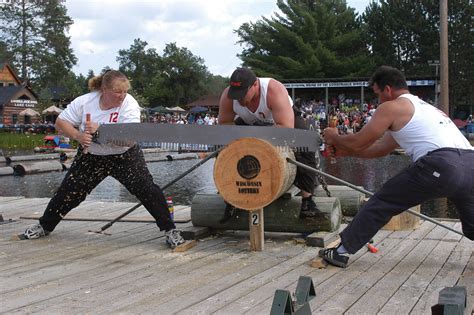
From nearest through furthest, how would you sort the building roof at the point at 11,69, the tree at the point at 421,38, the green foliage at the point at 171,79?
the tree at the point at 421,38
the building roof at the point at 11,69
the green foliage at the point at 171,79

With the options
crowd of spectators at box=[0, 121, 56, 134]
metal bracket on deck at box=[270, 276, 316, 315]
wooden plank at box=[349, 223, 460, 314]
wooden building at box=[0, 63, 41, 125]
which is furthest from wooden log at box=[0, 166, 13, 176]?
wooden building at box=[0, 63, 41, 125]

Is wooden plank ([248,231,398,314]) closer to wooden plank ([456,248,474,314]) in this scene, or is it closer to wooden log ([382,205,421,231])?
wooden log ([382,205,421,231])

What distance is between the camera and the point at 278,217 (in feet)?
18.2

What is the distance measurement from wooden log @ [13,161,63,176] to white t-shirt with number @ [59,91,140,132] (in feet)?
35.9

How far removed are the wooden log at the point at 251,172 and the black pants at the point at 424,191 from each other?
0.75 metres

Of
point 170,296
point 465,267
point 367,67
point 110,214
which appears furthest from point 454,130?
point 367,67

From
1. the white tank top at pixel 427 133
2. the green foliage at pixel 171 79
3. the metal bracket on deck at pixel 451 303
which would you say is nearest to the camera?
the metal bracket on deck at pixel 451 303

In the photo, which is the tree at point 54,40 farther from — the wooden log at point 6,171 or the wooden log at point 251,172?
the wooden log at point 251,172

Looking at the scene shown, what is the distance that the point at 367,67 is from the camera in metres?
50.8

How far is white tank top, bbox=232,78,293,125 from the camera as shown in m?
5.17

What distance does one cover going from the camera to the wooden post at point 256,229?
5055 mm

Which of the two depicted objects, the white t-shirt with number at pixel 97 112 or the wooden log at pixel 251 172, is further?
the white t-shirt with number at pixel 97 112

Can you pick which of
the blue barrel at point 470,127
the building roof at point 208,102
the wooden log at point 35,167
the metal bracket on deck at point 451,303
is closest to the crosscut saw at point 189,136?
the metal bracket on deck at point 451,303

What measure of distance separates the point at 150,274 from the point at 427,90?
3840cm
